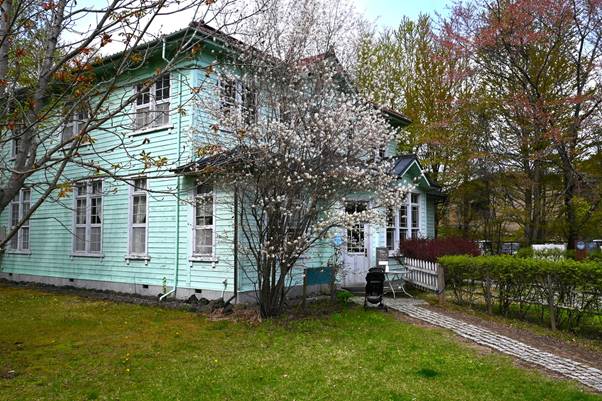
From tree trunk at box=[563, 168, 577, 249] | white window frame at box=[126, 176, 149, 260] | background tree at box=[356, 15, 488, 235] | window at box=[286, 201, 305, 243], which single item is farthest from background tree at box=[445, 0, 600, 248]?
white window frame at box=[126, 176, 149, 260]

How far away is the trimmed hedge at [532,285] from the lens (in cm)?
873

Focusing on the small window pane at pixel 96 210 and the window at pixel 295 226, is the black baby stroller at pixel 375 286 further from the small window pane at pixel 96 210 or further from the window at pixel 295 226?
the small window pane at pixel 96 210

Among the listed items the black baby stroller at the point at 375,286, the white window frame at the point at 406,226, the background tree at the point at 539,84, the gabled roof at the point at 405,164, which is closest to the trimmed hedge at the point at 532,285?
the black baby stroller at the point at 375,286

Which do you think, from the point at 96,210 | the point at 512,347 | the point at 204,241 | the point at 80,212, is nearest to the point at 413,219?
the point at 204,241

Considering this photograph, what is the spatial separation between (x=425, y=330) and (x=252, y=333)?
3331 millimetres

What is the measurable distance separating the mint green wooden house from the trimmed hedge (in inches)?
108

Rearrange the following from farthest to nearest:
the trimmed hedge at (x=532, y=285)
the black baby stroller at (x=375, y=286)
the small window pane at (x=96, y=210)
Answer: the small window pane at (x=96, y=210) < the black baby stroller at (x=375, y=286) < the trimmed hedge at (x=532, y=285)

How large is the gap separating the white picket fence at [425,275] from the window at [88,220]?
981cm

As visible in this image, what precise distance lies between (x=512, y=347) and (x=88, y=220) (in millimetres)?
13119

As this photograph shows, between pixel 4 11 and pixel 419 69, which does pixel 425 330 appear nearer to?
pixel 4 11

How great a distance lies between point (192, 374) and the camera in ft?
21.5

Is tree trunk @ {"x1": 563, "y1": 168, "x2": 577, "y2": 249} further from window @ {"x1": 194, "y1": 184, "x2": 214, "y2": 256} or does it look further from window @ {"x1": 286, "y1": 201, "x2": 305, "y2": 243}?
window @ {"x1": 194, "y1": 184, "x2": 214, "y2": 256}

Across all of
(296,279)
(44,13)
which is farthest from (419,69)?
(44,13)

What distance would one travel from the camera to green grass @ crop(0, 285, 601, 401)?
19.3ft
